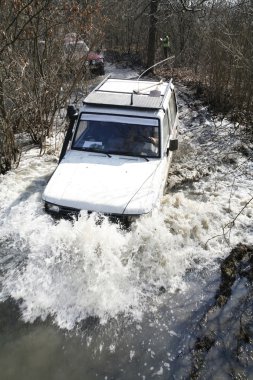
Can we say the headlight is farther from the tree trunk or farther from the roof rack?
the tree trunk

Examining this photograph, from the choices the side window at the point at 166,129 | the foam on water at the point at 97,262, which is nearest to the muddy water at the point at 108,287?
the foam on water at the point at 97,262

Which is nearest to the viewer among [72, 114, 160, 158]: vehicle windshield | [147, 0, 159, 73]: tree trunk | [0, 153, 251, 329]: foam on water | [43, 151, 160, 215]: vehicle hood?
[0, 153, 251, 329]: foam on water

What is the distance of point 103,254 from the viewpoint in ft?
17.9

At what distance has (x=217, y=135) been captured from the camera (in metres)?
11.0

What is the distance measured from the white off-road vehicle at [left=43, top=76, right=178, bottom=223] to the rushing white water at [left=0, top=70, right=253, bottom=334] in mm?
266

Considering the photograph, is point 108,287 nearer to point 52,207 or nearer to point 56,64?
point 52,207

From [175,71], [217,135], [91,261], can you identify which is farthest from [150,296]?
[175,71]

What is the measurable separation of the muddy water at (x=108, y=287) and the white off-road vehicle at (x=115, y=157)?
30 cm

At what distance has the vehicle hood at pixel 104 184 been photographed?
17.8 ft

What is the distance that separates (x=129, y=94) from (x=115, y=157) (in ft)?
4.75

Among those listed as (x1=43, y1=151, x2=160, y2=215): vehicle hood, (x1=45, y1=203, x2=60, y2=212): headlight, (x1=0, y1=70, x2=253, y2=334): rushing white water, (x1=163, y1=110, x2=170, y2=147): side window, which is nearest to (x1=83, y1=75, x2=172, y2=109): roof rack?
(x1=163, y1=110, x2=170, y2=147): side window

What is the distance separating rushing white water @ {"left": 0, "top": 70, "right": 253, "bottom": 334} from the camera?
16.4 ft

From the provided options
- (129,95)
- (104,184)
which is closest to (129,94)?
(129,95)

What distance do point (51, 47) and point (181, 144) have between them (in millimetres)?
4143
